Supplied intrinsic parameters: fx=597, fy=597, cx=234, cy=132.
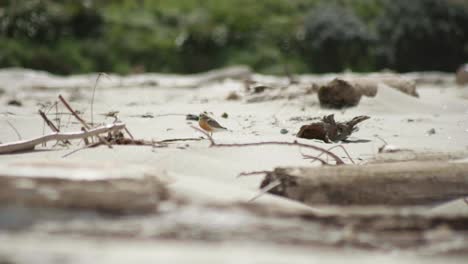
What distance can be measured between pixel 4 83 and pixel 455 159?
820 centimetres

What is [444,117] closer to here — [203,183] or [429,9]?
[203,183]

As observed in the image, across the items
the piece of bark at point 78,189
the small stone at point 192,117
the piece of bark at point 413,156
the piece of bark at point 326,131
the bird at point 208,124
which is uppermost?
the small stone at point 192,117

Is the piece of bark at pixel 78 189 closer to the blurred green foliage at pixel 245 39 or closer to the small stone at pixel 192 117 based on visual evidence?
the small stone at pixel 192 117

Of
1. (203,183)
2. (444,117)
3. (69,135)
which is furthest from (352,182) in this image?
(444,117)

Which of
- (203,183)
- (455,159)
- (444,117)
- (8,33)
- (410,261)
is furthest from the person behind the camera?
(8,33)

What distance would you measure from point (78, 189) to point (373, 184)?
38.1 inches

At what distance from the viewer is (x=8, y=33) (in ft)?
47.9

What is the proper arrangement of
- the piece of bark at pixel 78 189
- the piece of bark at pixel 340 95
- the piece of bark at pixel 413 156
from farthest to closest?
the piece of bark at pixel 340 95 → the piece of bark at pixel 413 156 → the piece of bark at pixel 78 189

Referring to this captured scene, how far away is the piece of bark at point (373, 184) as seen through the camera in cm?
192

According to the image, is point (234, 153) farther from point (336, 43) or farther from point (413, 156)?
point (336, 43)

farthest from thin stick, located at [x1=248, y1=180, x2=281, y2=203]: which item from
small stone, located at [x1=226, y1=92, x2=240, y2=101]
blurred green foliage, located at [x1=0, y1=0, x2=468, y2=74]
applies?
blurred green foliage, located at [x1=0, y1=0, x2=468, y2=74]

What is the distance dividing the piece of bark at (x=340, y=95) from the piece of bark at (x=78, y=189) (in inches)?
128

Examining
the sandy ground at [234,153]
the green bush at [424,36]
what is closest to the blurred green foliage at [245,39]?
the green bush at [424,36]

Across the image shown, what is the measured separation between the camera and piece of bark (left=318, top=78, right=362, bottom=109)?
15.4ft
